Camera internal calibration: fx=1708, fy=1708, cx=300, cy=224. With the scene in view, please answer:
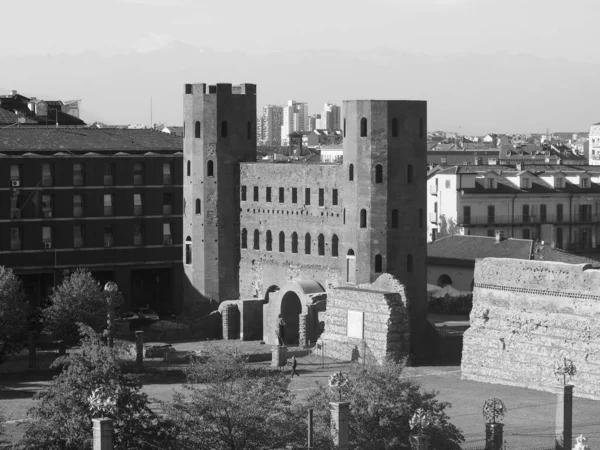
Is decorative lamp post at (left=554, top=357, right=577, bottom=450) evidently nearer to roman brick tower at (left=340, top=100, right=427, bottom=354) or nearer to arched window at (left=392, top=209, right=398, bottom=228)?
roman brick tower at (left=340, top=100, right=427, bottom=354)

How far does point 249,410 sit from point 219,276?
1791 inches

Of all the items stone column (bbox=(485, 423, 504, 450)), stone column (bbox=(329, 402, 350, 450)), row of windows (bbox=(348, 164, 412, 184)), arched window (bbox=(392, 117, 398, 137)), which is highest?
arched window (bbox=(392, 117, 398, 137))

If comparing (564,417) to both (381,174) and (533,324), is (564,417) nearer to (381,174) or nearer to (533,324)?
(533,324)

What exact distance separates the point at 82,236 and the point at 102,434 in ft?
185

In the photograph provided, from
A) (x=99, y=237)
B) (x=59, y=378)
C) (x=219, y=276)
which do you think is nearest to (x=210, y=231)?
(x=219, y=276)

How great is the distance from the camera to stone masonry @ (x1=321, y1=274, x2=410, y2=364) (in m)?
77.8

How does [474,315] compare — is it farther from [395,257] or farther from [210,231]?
[210,231]

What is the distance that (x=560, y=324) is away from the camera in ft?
227

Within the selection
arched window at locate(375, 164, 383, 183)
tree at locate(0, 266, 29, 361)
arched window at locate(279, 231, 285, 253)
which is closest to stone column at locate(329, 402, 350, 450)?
tree at locate(0, 266, 29, 361)

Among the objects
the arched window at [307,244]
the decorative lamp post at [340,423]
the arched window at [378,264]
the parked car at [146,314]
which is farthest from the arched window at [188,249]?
the decorative lamp post at [340,423]

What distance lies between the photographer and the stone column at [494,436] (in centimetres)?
5468

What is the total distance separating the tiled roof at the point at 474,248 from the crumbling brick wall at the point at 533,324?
26.6 meters

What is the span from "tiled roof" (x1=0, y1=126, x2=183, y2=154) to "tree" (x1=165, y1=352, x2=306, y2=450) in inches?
1899

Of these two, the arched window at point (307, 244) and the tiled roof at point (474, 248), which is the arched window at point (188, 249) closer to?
the arched window at point (307, 244)
